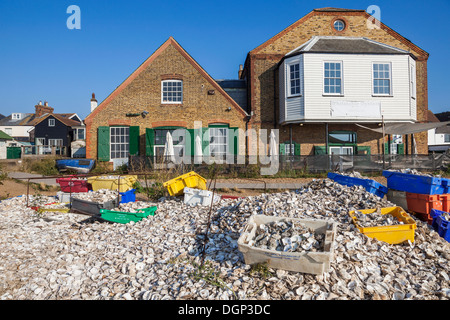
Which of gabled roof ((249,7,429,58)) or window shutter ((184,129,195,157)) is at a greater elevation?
gabled roof ((249,7,429,58))

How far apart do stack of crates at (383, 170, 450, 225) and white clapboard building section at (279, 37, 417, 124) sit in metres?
10.1

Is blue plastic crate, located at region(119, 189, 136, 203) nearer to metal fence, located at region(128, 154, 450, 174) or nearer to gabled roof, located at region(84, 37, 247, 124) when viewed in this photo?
metal fence, located at region(128, 154, 450, 174)

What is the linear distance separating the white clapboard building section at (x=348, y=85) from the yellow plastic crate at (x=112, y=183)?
35.4 ft

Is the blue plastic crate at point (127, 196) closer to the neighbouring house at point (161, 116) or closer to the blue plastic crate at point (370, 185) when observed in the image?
the blue plastic crate at point (370, 185)

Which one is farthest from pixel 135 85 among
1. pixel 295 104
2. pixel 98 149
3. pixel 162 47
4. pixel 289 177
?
pixel 289 177

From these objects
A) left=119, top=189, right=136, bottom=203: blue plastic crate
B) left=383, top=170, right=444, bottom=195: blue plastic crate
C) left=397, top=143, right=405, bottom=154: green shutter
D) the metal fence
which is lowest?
left=119, top=189, right=136, bottom=203: blue plastic crate

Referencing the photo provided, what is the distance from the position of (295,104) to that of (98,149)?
40.3ft

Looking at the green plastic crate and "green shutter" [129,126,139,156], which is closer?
the green plastic crate

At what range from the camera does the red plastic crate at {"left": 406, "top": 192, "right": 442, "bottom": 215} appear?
21.1 ft

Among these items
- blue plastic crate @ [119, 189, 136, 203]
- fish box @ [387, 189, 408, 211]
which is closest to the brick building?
blue plastic crate @ [119, 189, 136, 203]

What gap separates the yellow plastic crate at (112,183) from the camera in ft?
30.3

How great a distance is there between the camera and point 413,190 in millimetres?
6875

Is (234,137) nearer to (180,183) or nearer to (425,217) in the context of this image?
(180,183)

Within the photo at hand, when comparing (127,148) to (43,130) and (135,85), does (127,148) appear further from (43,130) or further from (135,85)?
(43,130)
